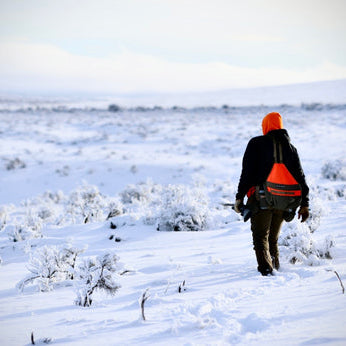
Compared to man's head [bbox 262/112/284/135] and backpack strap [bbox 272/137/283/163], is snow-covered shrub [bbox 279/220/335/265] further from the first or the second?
man's head [bbox 262/112/284/135]

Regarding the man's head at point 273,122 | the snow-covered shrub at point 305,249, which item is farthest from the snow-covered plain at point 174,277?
the man's head at point 273,122

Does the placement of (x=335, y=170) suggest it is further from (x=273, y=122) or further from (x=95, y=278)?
(x=95, y=278)

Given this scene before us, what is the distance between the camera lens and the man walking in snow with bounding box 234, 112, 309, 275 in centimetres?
299

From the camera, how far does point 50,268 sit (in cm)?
361

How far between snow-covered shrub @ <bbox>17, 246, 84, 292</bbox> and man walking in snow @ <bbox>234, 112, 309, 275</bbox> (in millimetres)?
2147

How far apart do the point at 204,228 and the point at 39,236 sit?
3.33 meters

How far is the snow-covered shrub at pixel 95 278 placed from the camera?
112 inches

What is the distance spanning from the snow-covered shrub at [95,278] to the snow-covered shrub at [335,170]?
11200 millimetres

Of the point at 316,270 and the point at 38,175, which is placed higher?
A: the point at 316,270

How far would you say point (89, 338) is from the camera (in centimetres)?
216

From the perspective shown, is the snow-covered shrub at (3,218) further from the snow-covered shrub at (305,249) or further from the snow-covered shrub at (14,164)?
the snow-covered shrub at (14,164)

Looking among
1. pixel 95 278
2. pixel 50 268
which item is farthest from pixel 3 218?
pixel 95 278

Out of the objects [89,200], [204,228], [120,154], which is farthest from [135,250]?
[120,154]

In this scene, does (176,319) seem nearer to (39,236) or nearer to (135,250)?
(135,250)
